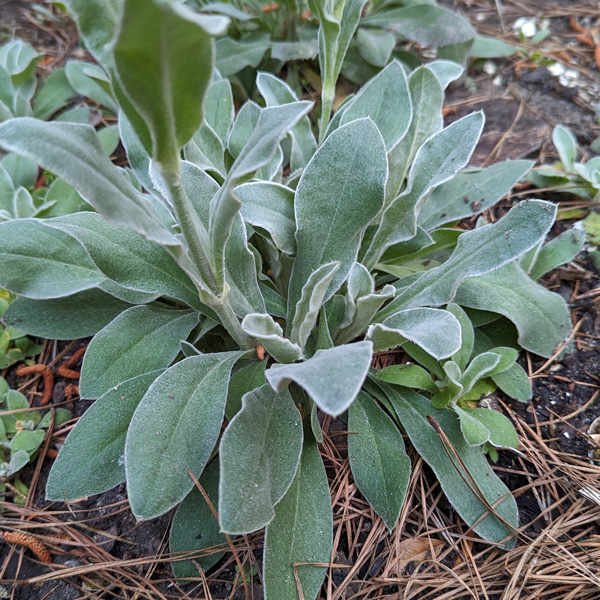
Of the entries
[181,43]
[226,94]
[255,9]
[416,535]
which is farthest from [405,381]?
[255,9]

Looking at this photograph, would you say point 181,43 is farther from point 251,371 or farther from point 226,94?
point 226,94

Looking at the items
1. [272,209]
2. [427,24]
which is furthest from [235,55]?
[272,209]

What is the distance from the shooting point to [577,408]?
1.62 m

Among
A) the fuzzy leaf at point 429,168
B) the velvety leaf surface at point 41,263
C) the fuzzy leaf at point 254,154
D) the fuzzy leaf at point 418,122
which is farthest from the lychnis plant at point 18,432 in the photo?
the fuzzy leaf at point 418,122

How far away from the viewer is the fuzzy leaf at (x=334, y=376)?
→ 0.83 meters

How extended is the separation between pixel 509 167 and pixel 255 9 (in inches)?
61.5

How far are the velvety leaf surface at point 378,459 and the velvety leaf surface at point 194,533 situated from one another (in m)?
0.40

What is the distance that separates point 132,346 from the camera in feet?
4.92

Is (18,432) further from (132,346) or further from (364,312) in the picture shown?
(364,312)

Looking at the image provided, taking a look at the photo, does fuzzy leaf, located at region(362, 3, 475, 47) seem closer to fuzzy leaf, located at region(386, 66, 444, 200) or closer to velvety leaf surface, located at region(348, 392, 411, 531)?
fuzzy leaf, located at region(386, 66, 444, 200)

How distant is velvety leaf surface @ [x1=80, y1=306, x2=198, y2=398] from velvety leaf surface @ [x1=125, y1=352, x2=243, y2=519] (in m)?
0.21

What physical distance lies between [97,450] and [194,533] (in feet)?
1.09

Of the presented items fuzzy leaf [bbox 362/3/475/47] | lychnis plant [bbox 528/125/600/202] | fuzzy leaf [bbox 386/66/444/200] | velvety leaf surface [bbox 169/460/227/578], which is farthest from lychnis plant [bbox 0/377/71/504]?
fuzzy leaf [bbox 362/3/475/47]

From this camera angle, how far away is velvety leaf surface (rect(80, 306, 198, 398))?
4.69 ft
